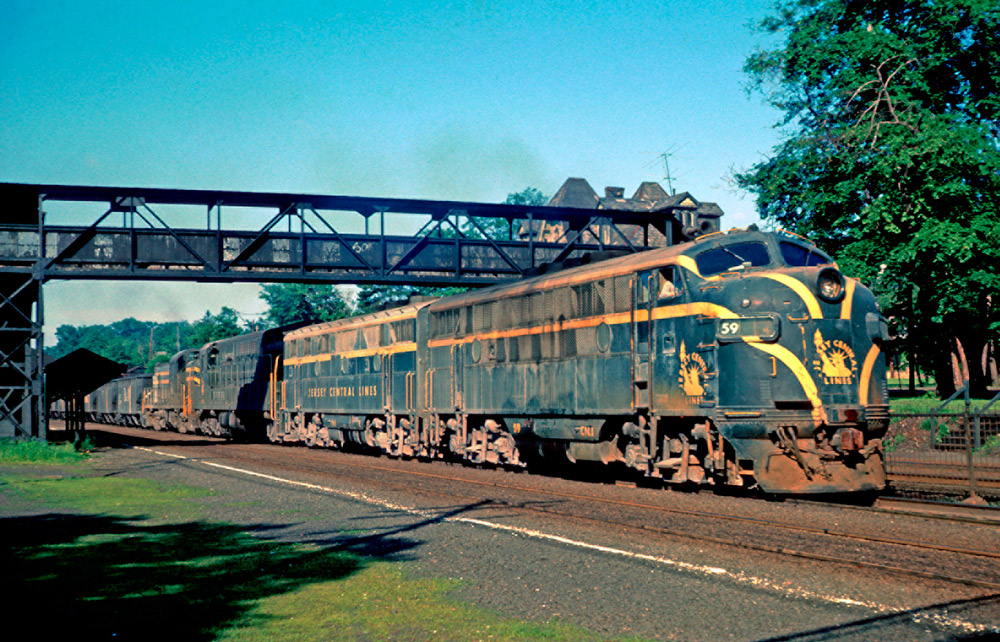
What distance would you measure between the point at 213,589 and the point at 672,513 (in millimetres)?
7086

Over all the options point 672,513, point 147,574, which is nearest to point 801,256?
point 672,513

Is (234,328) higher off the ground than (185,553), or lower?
higher

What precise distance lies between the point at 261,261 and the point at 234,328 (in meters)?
87.3

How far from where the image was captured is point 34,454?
26.7 meters

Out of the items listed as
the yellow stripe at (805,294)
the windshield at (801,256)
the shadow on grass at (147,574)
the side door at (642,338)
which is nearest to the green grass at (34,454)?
the shadow on grass at (147,574)

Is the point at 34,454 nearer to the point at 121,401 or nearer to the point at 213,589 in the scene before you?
the point at 213,589

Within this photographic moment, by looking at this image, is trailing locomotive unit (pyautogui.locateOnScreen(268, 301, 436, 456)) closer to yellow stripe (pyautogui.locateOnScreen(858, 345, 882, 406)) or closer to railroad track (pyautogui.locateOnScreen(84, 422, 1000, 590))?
railroad track (pyautogui.locateOnScreen(84, 422, 1000, 590))

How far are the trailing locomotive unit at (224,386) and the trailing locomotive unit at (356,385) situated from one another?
181cm

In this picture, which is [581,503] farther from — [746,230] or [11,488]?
[11,488]

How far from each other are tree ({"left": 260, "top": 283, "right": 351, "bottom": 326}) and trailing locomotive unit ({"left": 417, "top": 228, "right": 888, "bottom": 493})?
86.5 m

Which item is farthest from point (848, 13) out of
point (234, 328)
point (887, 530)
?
point (234, 328)

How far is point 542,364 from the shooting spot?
62.5 ft

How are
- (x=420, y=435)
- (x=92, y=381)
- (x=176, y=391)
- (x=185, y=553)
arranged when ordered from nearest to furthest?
(x=185, y=553)
(x=420, y=435)
(x=92, y=381)
(x=176, y=391)

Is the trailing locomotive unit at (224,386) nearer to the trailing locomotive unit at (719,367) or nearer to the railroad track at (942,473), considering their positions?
the trailing locomotive unit at (719,367)
